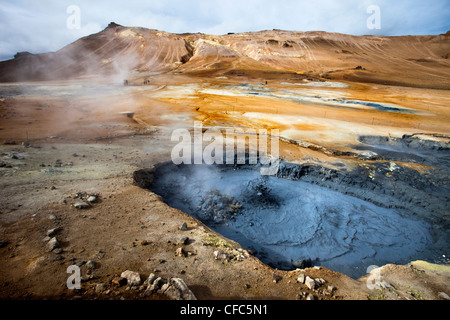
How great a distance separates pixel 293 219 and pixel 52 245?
14.7 feet

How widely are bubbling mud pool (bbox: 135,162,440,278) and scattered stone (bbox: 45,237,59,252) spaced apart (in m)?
2.52

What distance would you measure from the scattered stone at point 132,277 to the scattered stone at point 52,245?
1143 mm

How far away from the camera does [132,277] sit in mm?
2500

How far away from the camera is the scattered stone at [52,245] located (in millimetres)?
2924

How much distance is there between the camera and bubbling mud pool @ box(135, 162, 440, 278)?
4.34 meters

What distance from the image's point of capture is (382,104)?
1678 centimetres

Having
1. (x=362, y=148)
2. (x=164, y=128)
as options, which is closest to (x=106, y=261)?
(x=164, y=128)

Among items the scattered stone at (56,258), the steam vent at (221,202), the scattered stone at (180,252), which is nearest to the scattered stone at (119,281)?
the steam vent at (221,202)

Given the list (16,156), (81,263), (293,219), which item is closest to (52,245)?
(81,263)

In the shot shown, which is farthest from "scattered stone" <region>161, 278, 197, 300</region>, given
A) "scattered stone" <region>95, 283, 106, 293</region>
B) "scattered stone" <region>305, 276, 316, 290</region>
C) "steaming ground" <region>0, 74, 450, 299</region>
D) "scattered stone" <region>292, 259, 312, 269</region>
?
"scattered stone" <region>292, 259, 312, 269</region>

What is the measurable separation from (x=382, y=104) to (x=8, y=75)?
39620mm

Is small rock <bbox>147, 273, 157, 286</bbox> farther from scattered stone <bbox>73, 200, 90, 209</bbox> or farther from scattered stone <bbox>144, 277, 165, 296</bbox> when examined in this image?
scattered stone <bbox>73, 200, 90, 209</bbox>

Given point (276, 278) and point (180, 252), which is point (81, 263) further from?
point (276, 278)
